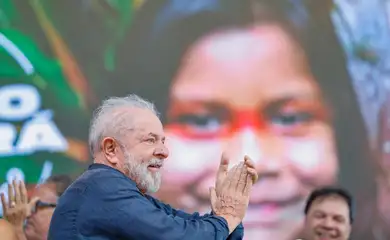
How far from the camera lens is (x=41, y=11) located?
13.4ft

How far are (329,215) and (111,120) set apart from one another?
4.55 feet

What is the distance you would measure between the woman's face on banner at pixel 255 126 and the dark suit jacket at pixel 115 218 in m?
1.77

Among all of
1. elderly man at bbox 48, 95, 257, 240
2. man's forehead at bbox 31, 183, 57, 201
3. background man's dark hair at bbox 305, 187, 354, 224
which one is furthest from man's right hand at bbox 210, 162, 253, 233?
background man's dark hair at bbox 305, 187, 354, 224

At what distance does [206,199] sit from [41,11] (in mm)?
1207

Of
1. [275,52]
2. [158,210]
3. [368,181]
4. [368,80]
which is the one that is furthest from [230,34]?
[158,210]

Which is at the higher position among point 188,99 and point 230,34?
point 230,34

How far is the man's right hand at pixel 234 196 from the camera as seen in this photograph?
2279mm

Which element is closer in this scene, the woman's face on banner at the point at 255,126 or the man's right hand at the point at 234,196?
the man's right hand at the point at 234,196

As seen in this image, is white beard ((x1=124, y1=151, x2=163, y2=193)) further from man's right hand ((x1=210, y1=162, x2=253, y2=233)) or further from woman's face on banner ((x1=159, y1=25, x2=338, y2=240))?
woman's face on banner ((x1=159, y1=25, x2=338, y2=240))

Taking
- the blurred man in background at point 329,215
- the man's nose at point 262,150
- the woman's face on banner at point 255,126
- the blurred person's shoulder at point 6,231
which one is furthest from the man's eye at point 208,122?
the blurred person's shoulder at point 6,231

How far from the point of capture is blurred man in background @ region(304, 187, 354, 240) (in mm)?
3369

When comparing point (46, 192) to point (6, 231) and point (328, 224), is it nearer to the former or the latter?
point (6, 231)

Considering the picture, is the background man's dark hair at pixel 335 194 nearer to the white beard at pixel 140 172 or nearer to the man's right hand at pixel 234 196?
the man's right hand at pixel 234 196

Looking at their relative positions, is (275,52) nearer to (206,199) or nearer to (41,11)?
(206,199)
